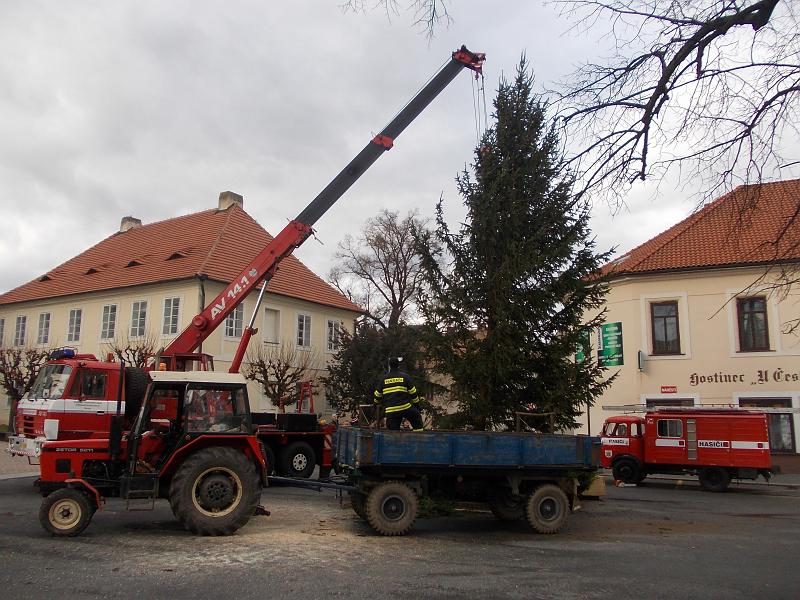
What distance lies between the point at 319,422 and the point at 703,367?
15.1 m

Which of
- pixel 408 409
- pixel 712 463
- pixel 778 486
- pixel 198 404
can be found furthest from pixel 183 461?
pixel 778 486

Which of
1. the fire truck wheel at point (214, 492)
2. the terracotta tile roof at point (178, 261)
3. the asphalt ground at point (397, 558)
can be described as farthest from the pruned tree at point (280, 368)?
the fire truck wheel at point (214, 492)

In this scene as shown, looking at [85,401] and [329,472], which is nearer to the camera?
[85,401]

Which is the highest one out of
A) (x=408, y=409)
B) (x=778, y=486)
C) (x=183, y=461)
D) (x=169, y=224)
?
(x=169, y=224)

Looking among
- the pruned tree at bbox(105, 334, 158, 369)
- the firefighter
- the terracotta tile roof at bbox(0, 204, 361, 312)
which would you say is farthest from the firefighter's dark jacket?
the terracotta tile roof at bbox(0, 204, 361, 312)

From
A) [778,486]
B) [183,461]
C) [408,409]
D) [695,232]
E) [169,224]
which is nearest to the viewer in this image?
[183,461]

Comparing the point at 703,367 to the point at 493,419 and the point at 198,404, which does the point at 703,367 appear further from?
the point at 198,404

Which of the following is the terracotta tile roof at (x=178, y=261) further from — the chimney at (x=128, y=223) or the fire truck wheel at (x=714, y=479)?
the fire truck wheel at (x=714, y=479)

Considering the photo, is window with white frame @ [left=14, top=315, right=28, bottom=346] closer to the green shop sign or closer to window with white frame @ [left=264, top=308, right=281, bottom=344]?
window with white frame @ [left=264, top=308, right=281, bottom=344]

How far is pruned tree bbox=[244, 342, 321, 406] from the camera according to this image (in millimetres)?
26594

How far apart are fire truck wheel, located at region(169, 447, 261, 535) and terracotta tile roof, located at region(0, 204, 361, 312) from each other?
63.6ft

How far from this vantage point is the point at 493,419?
1422 cm

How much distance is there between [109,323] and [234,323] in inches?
243

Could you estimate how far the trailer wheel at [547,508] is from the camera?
10.3 metres
